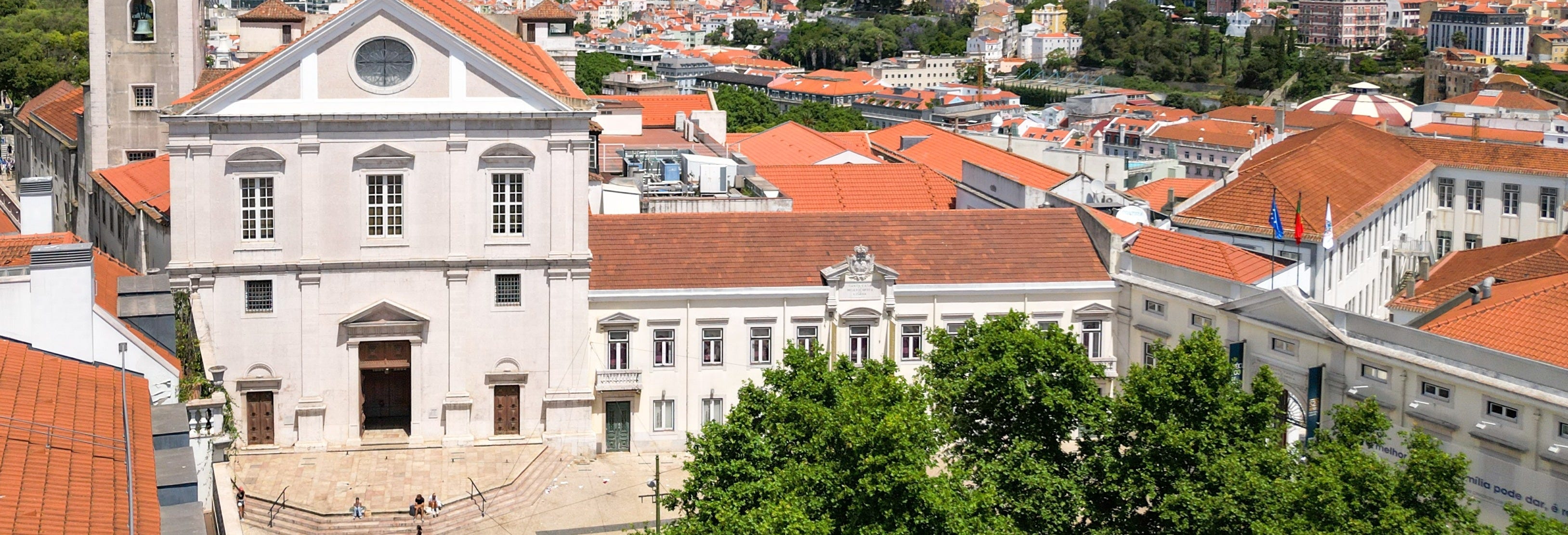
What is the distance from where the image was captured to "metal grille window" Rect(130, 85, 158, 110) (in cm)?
7531

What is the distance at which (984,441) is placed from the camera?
44531 mm

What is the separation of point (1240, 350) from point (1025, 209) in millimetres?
10345

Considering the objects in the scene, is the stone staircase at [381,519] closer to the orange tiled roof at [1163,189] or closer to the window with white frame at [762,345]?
the window with white frame at [762,345]

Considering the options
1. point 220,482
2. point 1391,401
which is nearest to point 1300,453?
point 1391,401

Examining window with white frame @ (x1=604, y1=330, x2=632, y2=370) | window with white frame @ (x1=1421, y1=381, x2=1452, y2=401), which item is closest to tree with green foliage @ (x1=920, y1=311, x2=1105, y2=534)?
window with white frame @ (x1=1421, y1=381, x2=1452, y2=401)

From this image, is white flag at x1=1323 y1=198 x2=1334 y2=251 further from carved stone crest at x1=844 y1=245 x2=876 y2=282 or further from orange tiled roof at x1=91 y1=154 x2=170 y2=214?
orange tiled roof at x1=91 y1=154 x2=170 y2=214

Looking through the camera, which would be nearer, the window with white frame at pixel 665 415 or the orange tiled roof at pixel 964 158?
the window with white frame at pixel 665 415

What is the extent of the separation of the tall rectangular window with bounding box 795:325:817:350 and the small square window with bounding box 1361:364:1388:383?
16839 millimetres

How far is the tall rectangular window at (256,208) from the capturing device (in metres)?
54.8

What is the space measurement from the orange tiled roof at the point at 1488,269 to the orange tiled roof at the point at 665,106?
158 ft

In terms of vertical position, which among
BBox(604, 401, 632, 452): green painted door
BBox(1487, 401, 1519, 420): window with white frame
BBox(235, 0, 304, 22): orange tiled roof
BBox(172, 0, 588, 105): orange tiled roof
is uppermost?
BBox(235, 0, 304, 22): orange tiled roof

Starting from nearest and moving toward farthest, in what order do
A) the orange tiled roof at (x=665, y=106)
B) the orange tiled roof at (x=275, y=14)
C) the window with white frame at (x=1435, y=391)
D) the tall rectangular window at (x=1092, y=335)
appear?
the window with white frame at (x=1435, y=391), the tall rectangular window at (x=1092, y=335), the orange tiled roof at (x=275, y=14), the orange tiled roof at (x=665, y=106)

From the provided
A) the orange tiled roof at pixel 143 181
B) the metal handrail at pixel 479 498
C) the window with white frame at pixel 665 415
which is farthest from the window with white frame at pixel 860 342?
the orange tiled roof at pixel 143 181

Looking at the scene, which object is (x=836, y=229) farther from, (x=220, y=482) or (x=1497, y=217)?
(x=1497, y=217)
